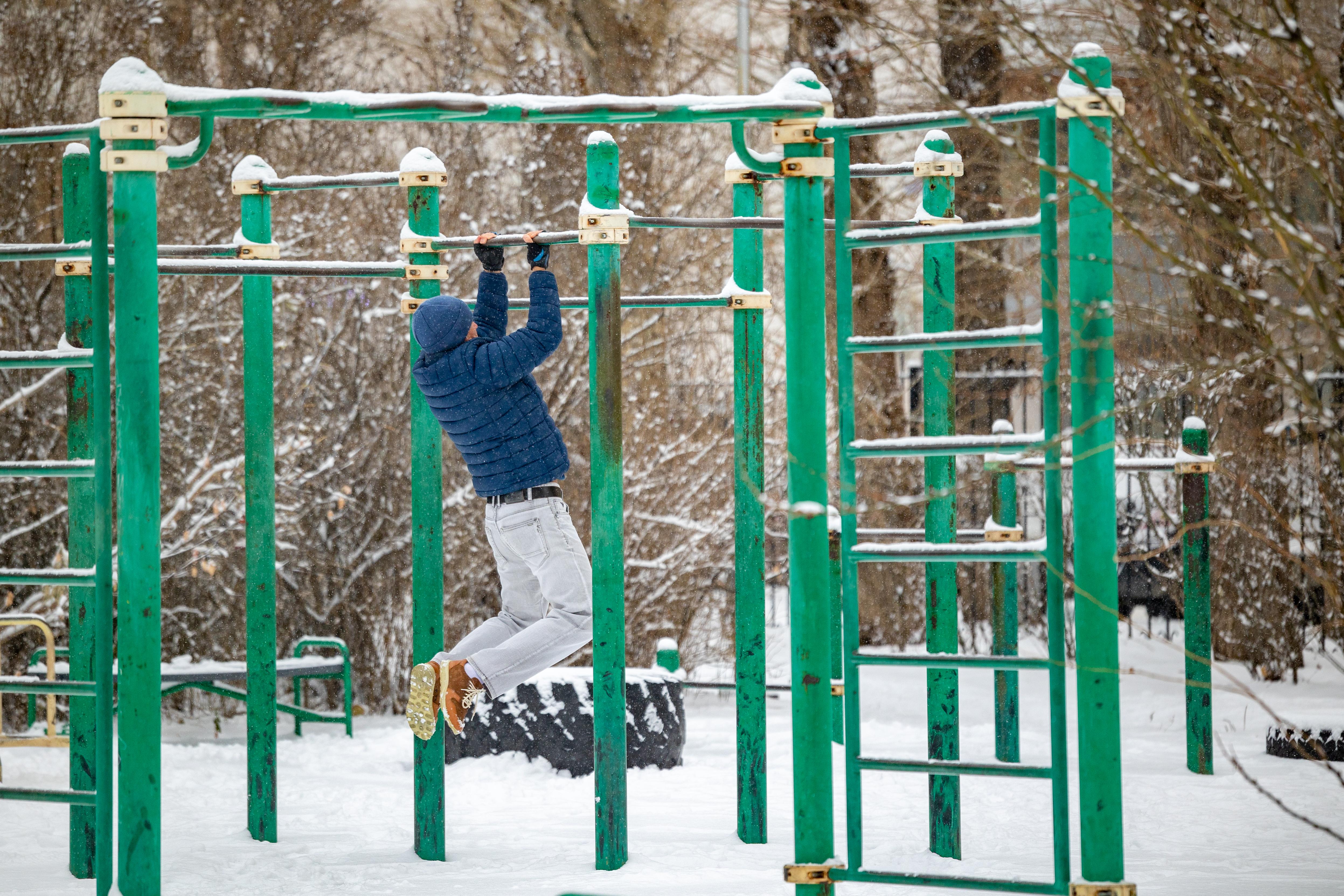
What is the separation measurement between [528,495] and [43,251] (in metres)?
1.76

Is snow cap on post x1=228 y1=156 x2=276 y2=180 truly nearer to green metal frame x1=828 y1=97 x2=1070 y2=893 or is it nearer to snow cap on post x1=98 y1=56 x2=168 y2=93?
snow cap on post x1=98 y1=56 x2=168 y2=93

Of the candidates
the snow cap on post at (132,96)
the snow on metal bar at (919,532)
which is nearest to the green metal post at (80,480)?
the snow cap on post at (132,96)

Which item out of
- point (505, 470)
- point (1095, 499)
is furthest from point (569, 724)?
point (1095, 499)

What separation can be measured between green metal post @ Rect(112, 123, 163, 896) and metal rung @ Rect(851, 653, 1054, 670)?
1.79 meters

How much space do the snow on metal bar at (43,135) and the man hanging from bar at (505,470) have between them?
3.84 feet

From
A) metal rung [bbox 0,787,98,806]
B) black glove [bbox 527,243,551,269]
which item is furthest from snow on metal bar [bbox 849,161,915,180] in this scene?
metal rung [bbox 0,787,98,806]

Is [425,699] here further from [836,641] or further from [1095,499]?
[836,641]

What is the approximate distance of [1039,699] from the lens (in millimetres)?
9977

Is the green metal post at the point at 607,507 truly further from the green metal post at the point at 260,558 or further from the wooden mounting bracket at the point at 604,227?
the green metal post at the point at 260,558

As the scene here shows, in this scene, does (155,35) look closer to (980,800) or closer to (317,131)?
(317,131)

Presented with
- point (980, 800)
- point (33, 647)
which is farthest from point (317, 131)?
point (980, 800)

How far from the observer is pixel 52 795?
14.2ft

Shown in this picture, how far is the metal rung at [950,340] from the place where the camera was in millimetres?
3650

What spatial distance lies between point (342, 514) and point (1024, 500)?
204 inches
